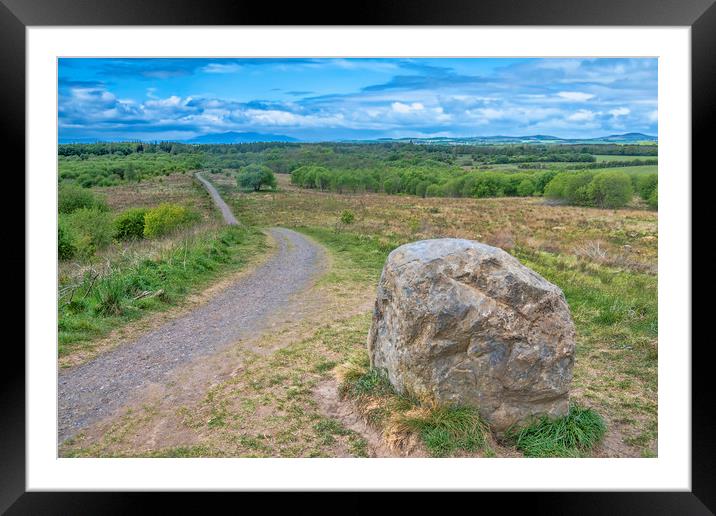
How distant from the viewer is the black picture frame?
14.3 feet

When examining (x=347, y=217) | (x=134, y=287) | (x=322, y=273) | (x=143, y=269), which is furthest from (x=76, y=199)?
(x=347, y=217)

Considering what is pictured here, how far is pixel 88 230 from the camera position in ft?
33.3

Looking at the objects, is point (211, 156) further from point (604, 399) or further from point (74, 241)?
point (604, 399)

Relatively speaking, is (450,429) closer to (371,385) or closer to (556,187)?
(371,385)

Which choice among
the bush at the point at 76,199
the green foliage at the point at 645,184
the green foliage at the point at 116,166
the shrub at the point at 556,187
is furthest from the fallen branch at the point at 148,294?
the green foliage at the point at 645,184

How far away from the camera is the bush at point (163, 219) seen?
10.5 m

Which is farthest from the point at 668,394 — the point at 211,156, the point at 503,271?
the point at 211,156

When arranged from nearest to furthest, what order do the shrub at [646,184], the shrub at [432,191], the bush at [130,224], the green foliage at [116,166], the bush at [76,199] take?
the green foliage at [116,166] → the bush at [76,199] → the bush at [130,224] → the shrub at [646,184] → the shrub at [432,191]

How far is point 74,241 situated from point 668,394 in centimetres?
950

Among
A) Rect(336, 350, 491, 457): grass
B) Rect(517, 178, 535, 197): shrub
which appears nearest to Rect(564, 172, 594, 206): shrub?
Rect(517, 178, 535, 197): shrub

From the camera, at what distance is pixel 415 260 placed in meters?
4.66

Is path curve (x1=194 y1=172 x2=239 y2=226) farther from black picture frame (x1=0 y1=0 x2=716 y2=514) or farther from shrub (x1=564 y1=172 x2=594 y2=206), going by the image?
shrub (x1=564 y1=172 x2=594 y2=206)

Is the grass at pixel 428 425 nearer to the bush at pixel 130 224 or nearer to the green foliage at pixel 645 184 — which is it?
the bush at pixel 130 224

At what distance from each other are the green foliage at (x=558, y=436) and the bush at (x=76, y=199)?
868 centimetres
